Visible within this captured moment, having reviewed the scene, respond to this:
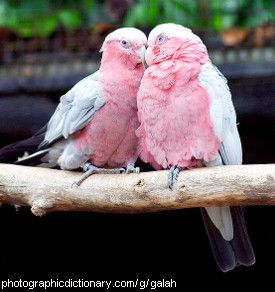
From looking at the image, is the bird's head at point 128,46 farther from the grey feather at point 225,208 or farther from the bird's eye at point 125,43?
the grey feather at point 225,208

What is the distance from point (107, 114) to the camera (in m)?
2.35

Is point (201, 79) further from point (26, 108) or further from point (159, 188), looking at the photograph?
point (26, 108)

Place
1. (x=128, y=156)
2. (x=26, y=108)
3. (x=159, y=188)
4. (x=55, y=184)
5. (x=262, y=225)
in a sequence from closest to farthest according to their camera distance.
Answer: (x=159, y=188) < (x=55, y=184) < (x=128, y=156) < (x=26, y=108) < (x=262, y=225)

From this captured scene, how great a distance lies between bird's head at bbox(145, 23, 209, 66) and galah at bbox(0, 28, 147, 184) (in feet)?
0.34

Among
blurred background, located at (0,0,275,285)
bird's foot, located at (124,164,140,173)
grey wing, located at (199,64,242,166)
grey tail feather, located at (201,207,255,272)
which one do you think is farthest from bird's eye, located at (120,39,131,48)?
grey tail feather, located at (201,207,255,272)

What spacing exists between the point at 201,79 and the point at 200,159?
32 centimetres

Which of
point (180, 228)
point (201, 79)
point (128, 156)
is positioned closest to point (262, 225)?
point (180, 228)

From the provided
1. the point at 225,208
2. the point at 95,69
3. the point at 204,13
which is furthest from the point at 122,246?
the point at 204,13

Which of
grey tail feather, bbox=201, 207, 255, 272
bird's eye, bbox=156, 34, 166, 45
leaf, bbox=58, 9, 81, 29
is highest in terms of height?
bird's eye, bbox=156, 34, 166, 45

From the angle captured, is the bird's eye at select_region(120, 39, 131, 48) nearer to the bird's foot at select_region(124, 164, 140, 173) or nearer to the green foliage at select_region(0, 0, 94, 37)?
the bird's foot at select_region(124, 164, 140, 173)

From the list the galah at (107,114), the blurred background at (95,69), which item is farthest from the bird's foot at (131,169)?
the blurred background at (95,69)

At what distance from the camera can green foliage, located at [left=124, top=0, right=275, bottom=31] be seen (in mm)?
3287

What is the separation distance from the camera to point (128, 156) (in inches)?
97.2

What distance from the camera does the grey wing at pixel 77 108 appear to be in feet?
7.73
